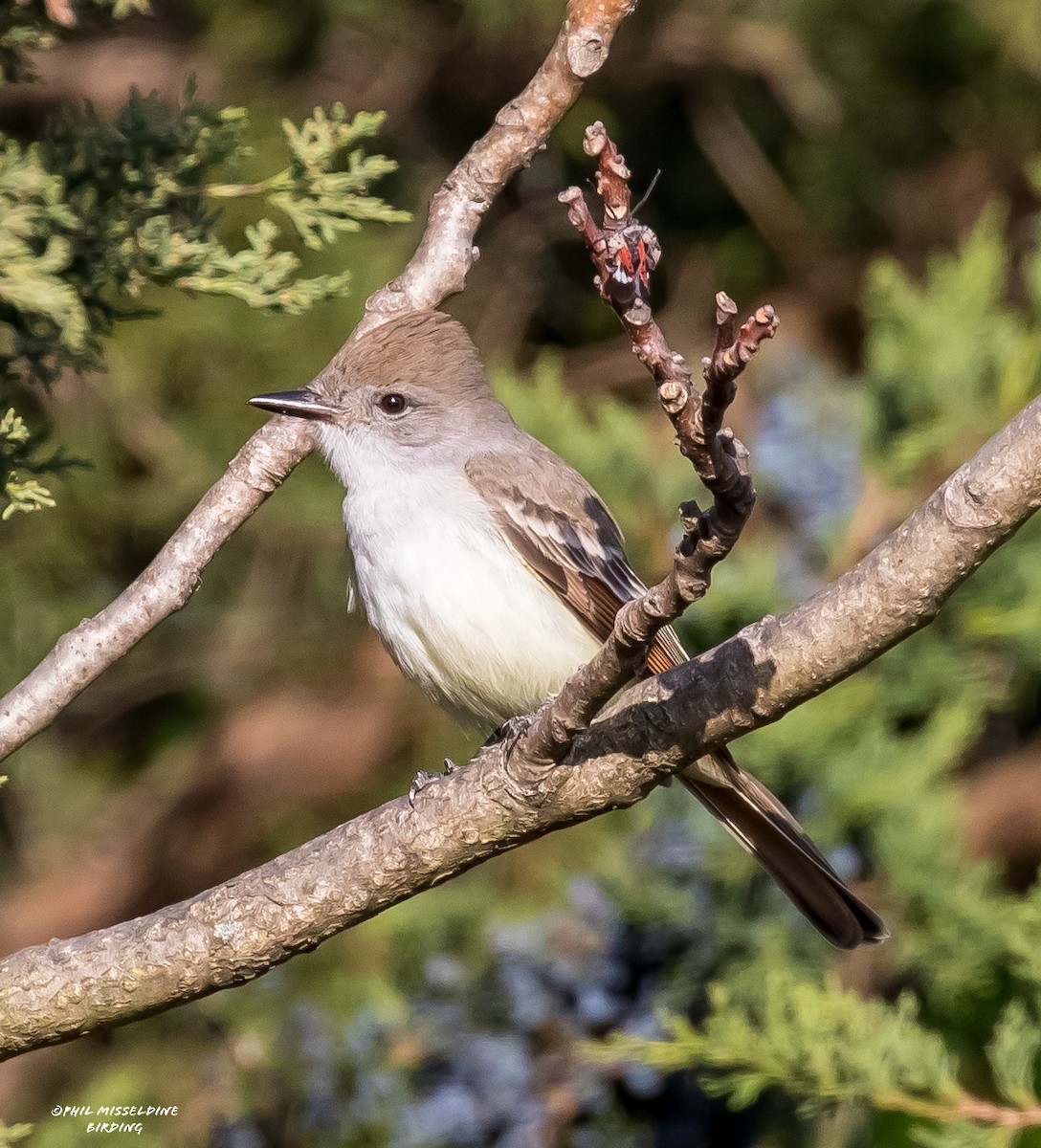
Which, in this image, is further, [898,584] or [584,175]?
[584,175]

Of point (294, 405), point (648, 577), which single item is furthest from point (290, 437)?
point (648, 577)

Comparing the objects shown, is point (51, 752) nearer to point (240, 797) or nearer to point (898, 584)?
point (240, 797)

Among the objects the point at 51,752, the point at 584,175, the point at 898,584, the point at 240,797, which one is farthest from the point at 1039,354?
the point at 51,752

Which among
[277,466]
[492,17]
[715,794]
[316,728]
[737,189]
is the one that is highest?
[492,17]

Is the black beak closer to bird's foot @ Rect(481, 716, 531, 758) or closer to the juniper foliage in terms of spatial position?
the juniper foliage

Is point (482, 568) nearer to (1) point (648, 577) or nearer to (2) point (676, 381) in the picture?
(1) point (648, 577)

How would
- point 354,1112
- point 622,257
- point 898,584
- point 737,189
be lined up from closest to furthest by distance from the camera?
1. point 622,257
2. point 898,584
3. point 354,1112
4. point 737,189

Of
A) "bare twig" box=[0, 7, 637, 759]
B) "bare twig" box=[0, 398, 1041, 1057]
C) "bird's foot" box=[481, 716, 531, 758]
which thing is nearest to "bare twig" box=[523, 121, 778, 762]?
"bare twig" box=[0, 398, 1041, 1057]
